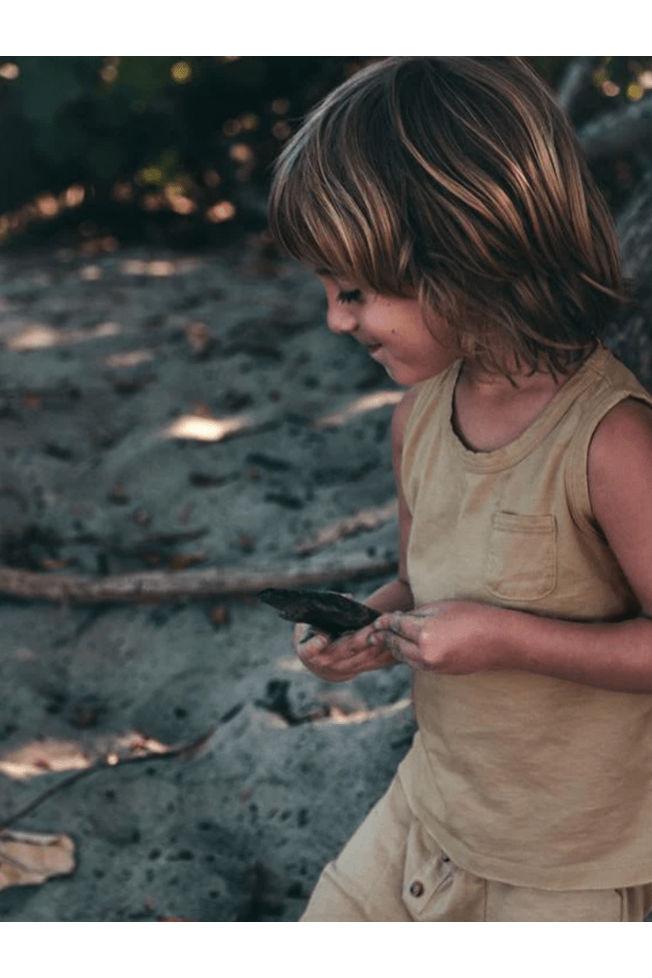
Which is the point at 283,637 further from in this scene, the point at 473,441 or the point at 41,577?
the point at 473,441

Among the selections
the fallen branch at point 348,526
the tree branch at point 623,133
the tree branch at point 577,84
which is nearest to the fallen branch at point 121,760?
the fallen branch at point 348,526

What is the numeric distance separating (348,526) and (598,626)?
206cm

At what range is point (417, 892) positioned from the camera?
1982 mm

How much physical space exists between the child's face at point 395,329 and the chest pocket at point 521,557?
234 mm

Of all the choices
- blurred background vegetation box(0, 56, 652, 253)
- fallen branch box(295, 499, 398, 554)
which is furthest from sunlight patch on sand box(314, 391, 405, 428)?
blurred background vegetation box(0, 56, 652, 253)

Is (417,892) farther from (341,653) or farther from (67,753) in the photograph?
(67,753)

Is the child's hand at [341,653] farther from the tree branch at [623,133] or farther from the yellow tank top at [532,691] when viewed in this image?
the tree branch at [623,133]

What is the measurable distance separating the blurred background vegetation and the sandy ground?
1.06 ft

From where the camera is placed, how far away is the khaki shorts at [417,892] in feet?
6.07

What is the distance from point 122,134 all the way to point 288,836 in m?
4.05

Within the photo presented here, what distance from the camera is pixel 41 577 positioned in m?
3.66

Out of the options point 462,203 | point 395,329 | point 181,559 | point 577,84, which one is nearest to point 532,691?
point 395,329

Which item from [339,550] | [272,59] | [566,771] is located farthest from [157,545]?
[272,59]

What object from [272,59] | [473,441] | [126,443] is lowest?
[126,443]
